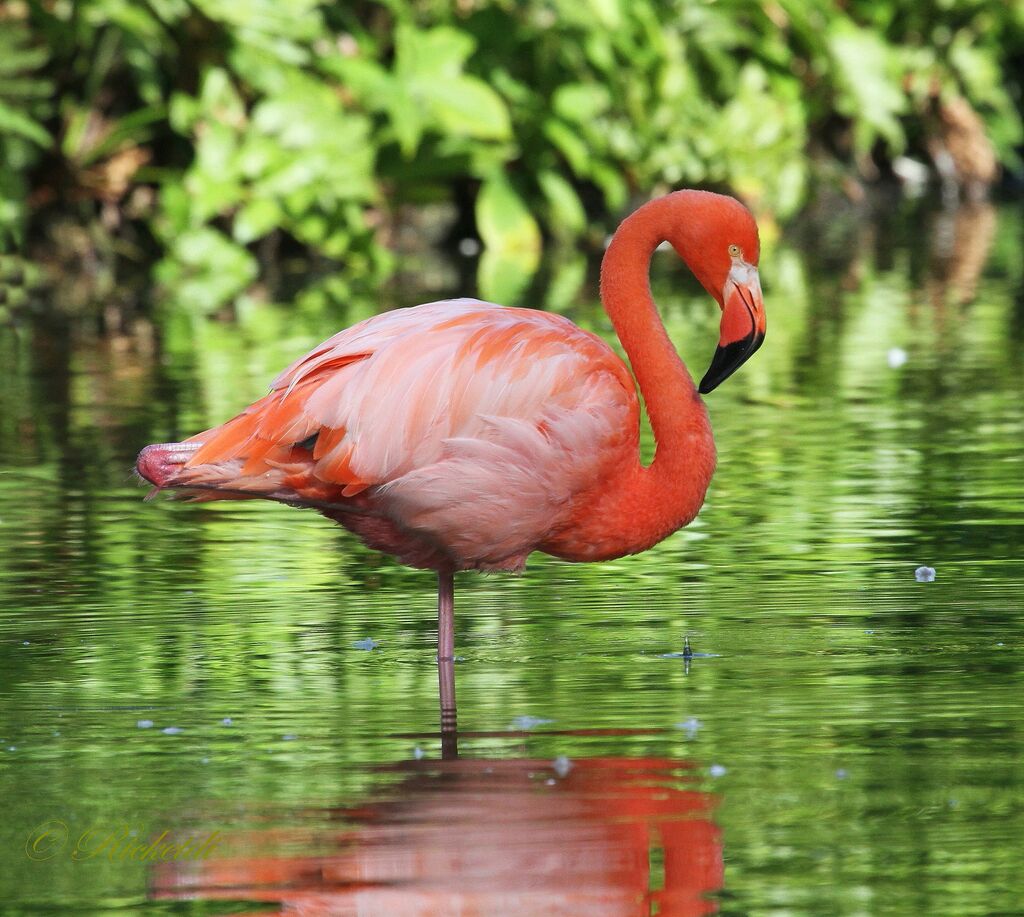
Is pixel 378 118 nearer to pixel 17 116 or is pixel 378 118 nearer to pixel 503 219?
pixel 503 219

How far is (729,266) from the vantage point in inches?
205

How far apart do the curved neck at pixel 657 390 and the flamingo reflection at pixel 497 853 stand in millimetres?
1080

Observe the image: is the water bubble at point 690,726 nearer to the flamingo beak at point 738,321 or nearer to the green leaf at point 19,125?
the flamingo beak at point 738,321

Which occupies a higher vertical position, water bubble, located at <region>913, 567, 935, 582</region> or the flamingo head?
the flamingo head

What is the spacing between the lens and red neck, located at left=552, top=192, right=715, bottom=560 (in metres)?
5.05

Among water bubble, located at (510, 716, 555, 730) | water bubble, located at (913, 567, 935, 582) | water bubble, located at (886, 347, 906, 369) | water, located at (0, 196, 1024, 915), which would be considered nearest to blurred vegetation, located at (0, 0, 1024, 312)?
water bubble, located at (886, 347, 906, 369)

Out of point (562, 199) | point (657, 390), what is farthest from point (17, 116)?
point (657, 390)

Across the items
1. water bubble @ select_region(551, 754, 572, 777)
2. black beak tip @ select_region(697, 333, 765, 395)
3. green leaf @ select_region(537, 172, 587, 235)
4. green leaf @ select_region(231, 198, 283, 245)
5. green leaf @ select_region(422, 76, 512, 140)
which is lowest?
water bubble @ select_region(551, 754, 572, 777)

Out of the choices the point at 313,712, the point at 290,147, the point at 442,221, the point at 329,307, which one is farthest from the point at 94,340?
the point at 313,712

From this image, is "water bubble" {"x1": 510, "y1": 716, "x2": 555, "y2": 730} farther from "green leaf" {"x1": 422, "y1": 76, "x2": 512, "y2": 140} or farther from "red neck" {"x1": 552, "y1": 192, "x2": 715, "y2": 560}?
"green leaf" {"x1": 422, "y1": 76, "x2": 512, "y2": 140}

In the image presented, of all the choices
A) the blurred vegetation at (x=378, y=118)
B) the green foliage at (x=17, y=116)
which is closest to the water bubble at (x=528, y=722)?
the blurred vegetation at (x=378, y=118)

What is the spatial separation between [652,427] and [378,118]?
11.5m

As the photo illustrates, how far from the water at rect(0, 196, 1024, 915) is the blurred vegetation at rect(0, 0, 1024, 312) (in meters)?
6.70

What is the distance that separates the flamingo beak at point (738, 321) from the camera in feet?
17.0
